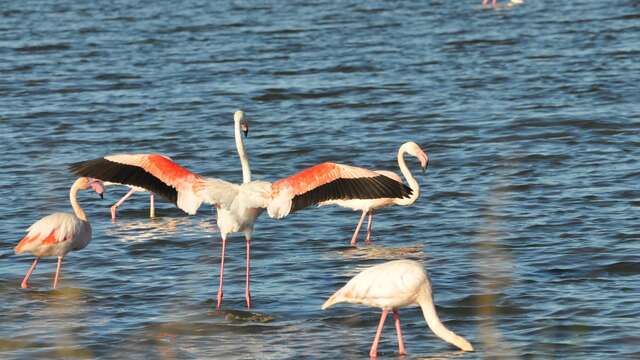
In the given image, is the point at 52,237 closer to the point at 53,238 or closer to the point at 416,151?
the point at 53,238

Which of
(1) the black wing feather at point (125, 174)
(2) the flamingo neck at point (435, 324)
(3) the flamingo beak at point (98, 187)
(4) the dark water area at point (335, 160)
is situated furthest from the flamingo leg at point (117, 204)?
(2) the flamingo neck at point (435, 324)

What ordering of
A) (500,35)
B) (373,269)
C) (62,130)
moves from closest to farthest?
(373,269)
(62,130)
(500,35)

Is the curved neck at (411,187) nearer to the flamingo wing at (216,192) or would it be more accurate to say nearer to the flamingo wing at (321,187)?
the flamingo wing at (321,187)

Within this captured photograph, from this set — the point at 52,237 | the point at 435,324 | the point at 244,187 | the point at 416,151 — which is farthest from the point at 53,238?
the point at 416,151

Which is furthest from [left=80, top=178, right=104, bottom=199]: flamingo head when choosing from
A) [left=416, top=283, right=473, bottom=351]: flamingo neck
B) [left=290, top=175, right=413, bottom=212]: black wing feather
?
[left=416, top=283, right=473, bottom=351]: flamingo neck

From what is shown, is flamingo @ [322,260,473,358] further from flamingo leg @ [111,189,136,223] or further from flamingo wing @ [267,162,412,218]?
flamingo leg @ [111,189,136,223]

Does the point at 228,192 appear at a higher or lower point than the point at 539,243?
higher

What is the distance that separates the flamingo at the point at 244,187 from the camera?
10562mm

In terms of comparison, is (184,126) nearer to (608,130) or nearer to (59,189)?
(59,189)

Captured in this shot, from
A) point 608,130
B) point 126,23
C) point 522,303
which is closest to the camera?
point 522,303

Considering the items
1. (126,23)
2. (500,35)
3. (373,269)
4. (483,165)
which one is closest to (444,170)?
(483,165)

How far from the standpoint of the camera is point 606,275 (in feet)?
37.4

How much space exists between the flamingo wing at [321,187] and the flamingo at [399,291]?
1.55 m

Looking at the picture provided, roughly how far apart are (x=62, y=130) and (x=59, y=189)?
14.2 ft
